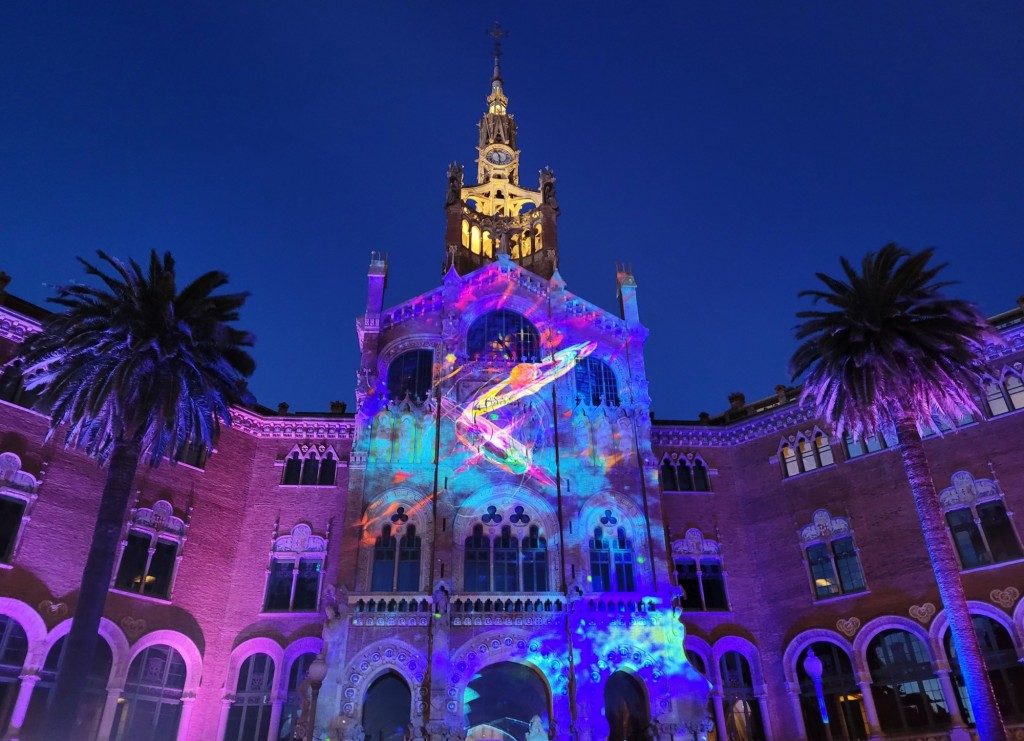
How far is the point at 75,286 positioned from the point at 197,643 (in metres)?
15.4

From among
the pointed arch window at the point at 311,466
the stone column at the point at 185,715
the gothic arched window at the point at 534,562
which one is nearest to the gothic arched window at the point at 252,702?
the stone column at the point at 185,715

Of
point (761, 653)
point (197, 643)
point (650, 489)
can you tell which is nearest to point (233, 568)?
point (197, 643)

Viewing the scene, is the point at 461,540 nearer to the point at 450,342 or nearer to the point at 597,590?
the point at 597,590

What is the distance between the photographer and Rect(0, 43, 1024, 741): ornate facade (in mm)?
27984

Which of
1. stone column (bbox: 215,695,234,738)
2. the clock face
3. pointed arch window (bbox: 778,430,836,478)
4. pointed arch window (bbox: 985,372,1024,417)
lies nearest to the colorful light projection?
pointed arch window (bbox: 778,430,836,478)

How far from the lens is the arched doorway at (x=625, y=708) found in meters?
29.0

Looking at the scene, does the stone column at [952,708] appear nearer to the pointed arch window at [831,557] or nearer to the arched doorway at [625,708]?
the pointed arch window at [831,557]

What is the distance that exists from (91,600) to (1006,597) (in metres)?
30.4

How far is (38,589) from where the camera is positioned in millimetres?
27000

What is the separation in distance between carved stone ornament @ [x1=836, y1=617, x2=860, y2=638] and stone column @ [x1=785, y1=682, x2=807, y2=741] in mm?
2996

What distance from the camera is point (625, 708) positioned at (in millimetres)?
29531

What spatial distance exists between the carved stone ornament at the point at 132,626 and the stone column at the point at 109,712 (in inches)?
74.2

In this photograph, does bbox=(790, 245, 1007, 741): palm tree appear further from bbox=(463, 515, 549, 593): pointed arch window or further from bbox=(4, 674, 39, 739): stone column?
bbox=(4, 674, 39, 739): stone column

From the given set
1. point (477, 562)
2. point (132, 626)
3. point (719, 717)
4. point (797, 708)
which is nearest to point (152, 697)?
point (132, 626)
